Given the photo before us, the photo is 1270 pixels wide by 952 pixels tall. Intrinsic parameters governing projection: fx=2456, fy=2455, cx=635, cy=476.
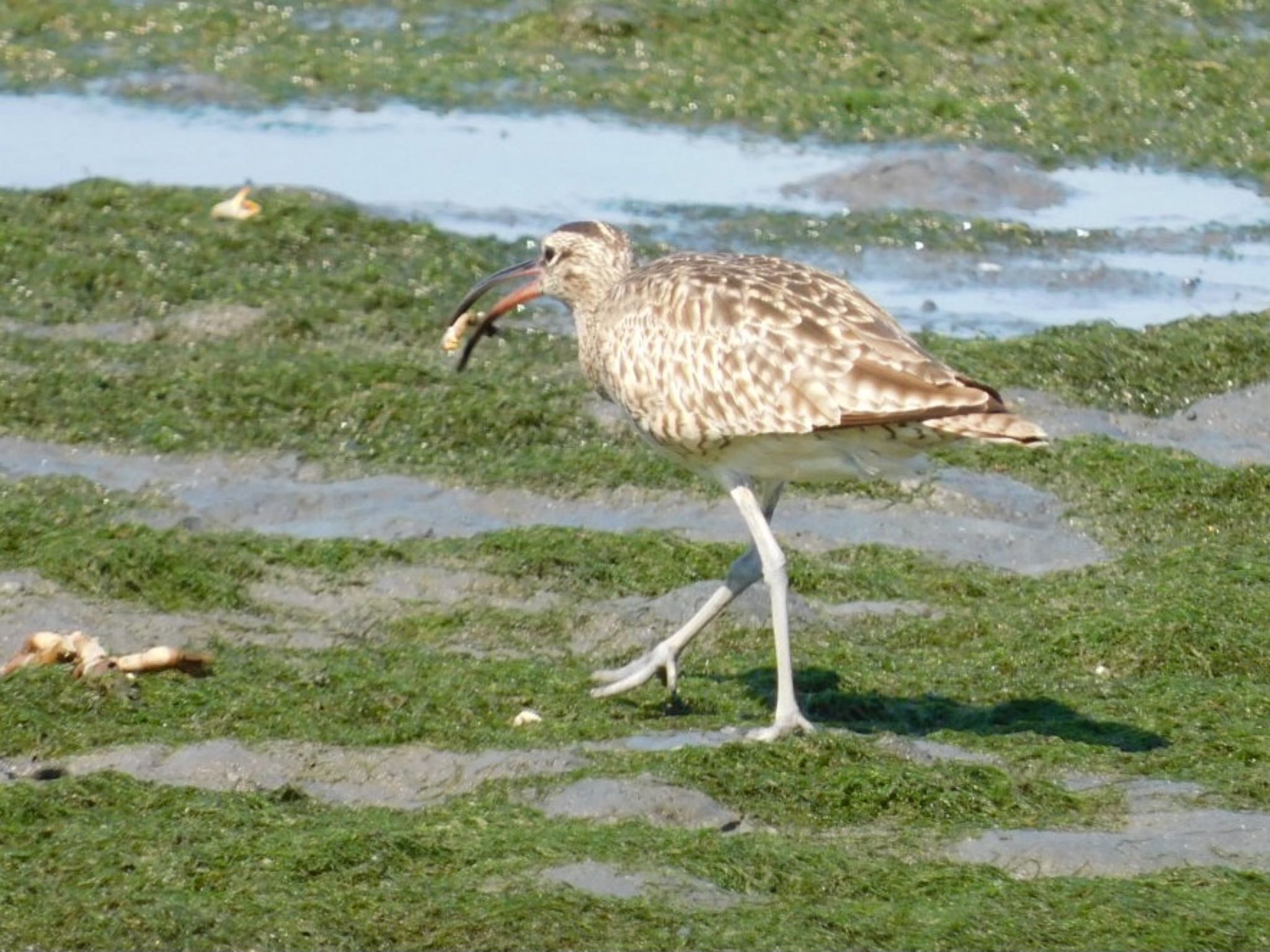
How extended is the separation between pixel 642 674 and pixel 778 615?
1.56 feet

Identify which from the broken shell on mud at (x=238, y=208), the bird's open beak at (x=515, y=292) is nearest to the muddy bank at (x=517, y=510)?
the bird's open beak at (x=515, y=292)

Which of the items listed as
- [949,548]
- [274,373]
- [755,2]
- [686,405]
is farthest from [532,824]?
[755,2]

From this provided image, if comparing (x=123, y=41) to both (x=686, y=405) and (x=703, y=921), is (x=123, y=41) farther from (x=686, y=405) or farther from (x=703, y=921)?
(x=703, y=921)

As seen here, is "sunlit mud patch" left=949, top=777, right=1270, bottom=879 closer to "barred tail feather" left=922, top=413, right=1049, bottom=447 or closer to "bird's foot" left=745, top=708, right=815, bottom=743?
"bird's foot" left=745, top=708, right=815, bottom=743

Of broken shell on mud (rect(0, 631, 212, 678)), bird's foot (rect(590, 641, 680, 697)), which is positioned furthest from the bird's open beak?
broken shell on mud (rect(0, 631, 212, 678))

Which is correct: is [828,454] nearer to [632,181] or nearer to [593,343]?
[593,343]

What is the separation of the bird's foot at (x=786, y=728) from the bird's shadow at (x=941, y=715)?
287 mm

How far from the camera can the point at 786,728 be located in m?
6.82

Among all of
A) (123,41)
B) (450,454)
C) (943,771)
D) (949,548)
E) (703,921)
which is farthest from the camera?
(123,41)

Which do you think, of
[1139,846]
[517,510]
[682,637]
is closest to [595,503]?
[517,510]

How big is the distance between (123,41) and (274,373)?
7.57 metres

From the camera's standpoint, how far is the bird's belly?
282 inches

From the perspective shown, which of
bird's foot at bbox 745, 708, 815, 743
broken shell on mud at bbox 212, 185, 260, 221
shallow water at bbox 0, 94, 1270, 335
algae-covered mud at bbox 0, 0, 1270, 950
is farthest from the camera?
shallow water at bbox 0, 94, 1270, 335

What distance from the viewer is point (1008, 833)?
6086 mm
